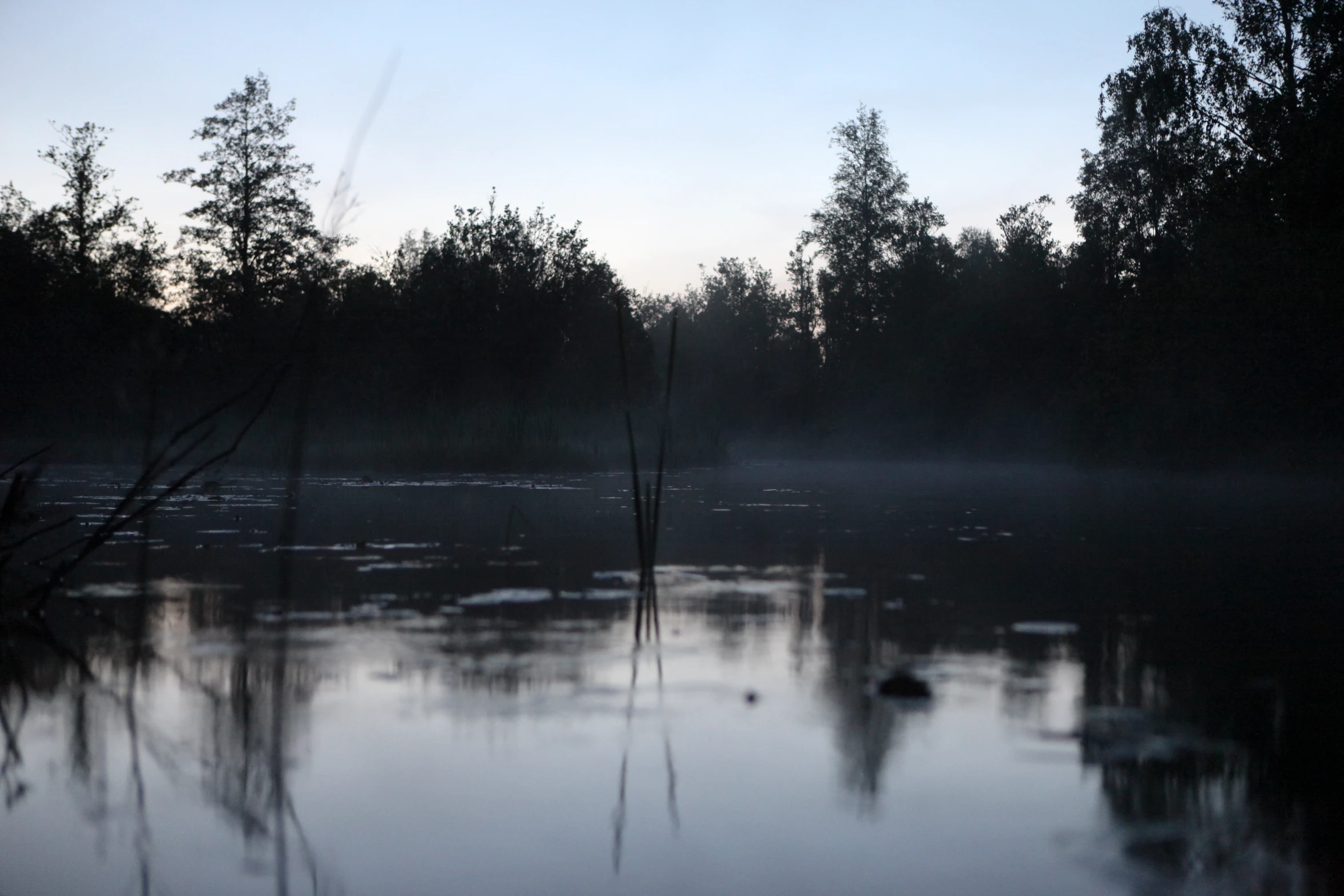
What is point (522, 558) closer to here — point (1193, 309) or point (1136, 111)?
point (1193, 309)

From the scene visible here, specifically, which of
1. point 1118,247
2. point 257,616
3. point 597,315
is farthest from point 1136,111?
point 257,616

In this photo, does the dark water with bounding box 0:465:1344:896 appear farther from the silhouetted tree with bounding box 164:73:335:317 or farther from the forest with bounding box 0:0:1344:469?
the silhouetted tree with bounding box 164:73:335:317

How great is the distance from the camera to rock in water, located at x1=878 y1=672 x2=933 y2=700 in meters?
2.49

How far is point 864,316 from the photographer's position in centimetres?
4441

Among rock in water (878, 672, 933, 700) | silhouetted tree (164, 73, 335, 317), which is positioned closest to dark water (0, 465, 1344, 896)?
rock in water (878, 672, 933, 700)

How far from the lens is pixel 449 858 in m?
1.53

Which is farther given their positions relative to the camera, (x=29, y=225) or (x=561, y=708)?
(x=29, y=225)

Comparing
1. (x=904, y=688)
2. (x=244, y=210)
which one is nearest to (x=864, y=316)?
(x=244, y=210)

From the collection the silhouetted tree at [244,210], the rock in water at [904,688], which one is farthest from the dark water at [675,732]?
the silhouetted tree at [244,210]

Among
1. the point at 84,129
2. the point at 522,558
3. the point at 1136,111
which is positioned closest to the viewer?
the point at 522,558

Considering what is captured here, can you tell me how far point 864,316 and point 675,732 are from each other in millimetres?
43211

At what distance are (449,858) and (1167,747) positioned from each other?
127 cm

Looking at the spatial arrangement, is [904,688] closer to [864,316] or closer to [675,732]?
[675,732]

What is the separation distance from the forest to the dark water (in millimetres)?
759
